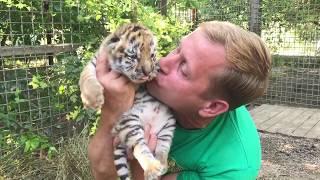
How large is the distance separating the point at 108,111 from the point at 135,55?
0.28 m

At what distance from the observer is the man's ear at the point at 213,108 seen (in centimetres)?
207

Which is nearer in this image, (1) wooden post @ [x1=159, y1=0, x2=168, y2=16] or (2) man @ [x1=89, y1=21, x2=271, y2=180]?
(2) man @ [x1=89, y1=21, x2=271, y2=180]

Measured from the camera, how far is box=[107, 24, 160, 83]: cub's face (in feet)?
6.74

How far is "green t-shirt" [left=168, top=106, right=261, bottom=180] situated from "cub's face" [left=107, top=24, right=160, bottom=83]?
13.5 inches

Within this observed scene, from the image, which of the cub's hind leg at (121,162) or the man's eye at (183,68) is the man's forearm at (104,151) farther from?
the man's eye at (183,68)

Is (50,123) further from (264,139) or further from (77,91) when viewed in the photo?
(264,139)

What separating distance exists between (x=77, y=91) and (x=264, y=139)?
106 inches

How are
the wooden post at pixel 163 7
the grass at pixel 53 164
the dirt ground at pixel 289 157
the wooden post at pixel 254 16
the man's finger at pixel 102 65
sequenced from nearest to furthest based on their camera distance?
the man's finger at pixel 102 65 → the grass at pixel 53 164 → the dirt ground at pixel 289 157 → the wooden post at pixel 163 7 → the wooden post at pixel 254 16

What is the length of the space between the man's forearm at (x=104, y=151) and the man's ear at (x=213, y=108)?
1.35ft

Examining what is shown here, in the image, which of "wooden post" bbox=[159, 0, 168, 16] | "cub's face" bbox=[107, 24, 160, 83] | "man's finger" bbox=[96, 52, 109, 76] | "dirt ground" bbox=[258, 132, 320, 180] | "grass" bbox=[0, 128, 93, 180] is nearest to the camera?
"cub's face" bbox=[107, 24, 160, 83]

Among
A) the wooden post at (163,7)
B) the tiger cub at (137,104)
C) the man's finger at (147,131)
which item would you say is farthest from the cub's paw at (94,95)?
the wooden post at (163,7)

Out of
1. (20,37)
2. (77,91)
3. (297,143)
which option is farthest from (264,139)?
(20,37)

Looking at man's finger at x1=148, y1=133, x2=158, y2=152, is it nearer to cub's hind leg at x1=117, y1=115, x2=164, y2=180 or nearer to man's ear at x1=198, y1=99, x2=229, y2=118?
cub's hind leg at x1=117, y1=115, x2=164, y2=180

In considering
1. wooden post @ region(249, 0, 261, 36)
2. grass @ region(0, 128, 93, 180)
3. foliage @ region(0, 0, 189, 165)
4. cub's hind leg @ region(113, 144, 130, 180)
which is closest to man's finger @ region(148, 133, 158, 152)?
cub's hind leg @ region(113, 144, 130, 180)
